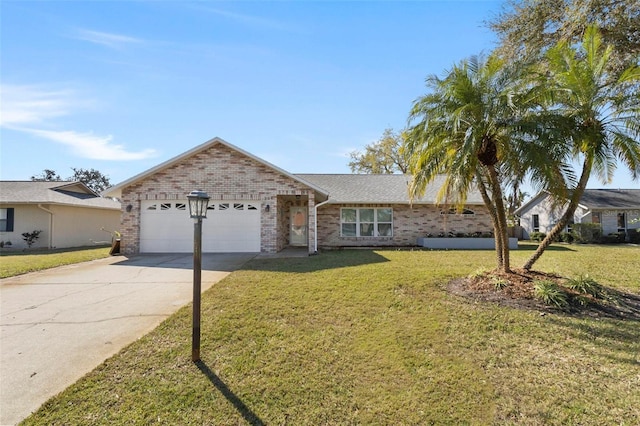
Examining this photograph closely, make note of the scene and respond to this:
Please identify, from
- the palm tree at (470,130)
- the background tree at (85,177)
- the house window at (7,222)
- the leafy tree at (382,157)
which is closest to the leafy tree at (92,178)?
the background tree at (85,177)

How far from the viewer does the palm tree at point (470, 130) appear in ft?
23.5

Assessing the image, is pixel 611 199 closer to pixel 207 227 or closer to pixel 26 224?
pixel 207 227

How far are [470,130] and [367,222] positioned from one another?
453 inches

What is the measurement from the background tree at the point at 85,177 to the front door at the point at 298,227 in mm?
50097

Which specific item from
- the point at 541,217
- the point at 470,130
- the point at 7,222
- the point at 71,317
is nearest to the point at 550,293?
the point at 470,130

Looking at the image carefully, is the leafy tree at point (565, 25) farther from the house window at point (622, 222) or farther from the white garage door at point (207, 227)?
the house window at point (622, 222)

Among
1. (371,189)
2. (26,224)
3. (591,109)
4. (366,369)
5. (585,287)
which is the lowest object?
(366,369)

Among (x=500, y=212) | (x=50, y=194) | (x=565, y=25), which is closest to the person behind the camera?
(x=500, y=212)

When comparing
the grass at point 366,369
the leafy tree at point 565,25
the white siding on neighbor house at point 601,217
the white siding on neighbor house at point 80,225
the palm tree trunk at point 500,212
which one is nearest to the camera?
the grass at point 366,369

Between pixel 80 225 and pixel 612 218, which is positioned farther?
pixel 612 218

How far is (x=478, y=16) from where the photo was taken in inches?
404

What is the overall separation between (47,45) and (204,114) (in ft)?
16.9

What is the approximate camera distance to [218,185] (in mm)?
14523

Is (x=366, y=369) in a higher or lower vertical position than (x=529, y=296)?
lower
